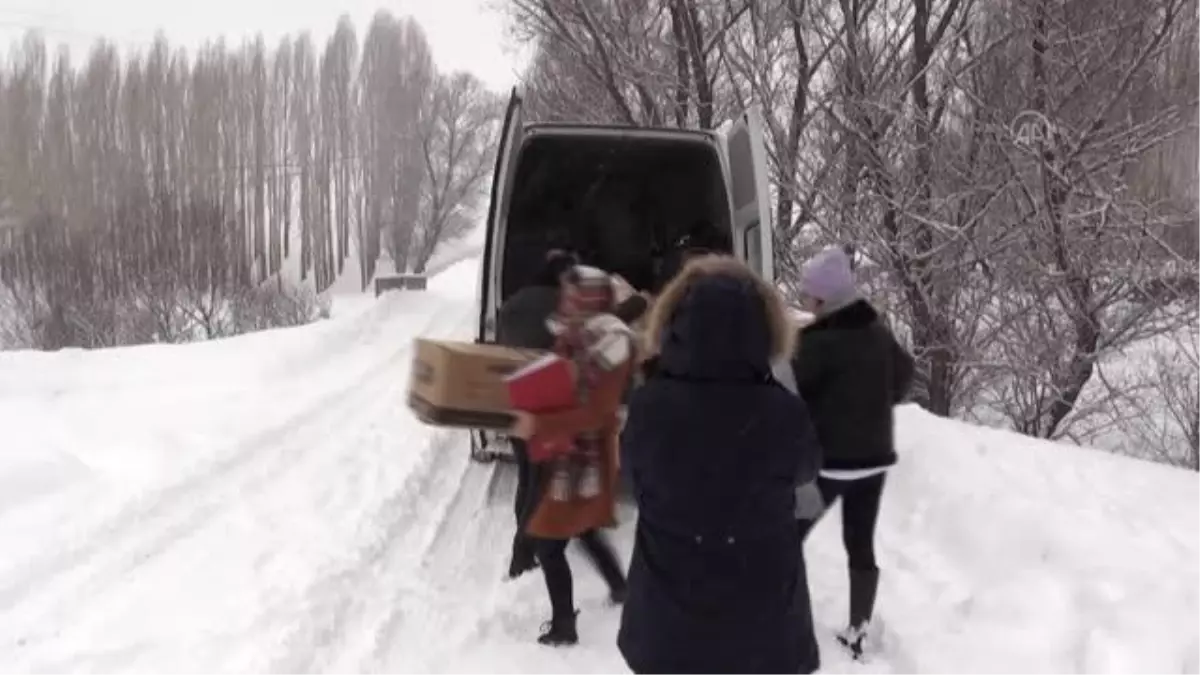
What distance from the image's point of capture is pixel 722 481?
2396 millimetres

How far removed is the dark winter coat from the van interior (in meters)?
2.65

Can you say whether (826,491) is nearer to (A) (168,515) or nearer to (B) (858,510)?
(B) (858,510)

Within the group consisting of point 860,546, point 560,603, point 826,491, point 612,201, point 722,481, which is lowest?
point 560,603

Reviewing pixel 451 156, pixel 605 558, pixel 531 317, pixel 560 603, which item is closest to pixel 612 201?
pixel 531 317

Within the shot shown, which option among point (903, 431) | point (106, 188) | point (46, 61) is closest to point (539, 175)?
point (903, 431)

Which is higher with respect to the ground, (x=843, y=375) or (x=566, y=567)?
(x=843, y=375)

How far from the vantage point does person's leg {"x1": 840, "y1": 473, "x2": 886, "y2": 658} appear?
3.67 metres

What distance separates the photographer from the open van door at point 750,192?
530 cm

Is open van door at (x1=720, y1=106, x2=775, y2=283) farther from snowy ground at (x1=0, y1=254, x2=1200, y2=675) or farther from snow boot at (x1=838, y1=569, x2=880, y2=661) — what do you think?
snow boot at (x1=838, y1=569, x2=880, y2=661)

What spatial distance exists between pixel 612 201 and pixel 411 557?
288 cm

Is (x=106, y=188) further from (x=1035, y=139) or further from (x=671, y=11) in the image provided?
(x=1035, y=139)

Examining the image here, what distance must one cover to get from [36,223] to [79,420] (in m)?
32.4

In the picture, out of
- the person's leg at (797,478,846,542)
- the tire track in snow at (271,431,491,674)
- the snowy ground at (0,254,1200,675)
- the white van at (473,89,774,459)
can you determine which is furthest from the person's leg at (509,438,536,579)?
the person's leg at (797,478,846,542)

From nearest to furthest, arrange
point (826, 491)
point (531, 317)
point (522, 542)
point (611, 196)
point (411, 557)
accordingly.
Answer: point (826, 491)
point (531, 317)
point (522, 542)
point (411, 557)
point (611, 196)
